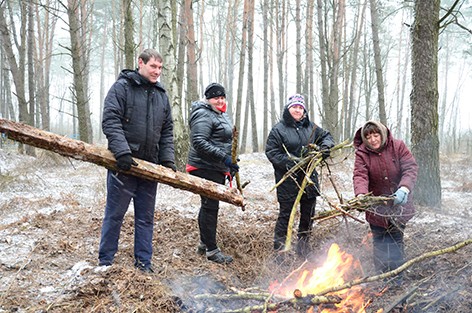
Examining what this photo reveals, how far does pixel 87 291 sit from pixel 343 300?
216cm

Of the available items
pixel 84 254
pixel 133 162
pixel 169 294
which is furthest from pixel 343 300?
pixel 84 254

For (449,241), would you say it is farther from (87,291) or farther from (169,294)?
(87,291)

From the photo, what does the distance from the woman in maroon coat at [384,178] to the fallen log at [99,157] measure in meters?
1.37

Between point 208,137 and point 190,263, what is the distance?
1.48m

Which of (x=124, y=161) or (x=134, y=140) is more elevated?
(x=134, y=140)

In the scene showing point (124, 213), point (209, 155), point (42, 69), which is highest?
point (42, 69)

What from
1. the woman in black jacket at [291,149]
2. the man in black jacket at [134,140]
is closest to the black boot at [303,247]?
the woman in black jacket at [291,149]

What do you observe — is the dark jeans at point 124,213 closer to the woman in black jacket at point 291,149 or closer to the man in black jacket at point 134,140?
the man in black jacket at point 134,140

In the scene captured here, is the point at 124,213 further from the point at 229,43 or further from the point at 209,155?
the point at 229,43

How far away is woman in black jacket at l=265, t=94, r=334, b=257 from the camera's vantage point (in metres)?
4.27

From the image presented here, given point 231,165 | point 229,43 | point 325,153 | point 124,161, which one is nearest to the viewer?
point 124,161

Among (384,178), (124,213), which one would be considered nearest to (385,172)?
(384,178)

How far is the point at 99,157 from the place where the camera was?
131 inches

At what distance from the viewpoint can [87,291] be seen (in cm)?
285
